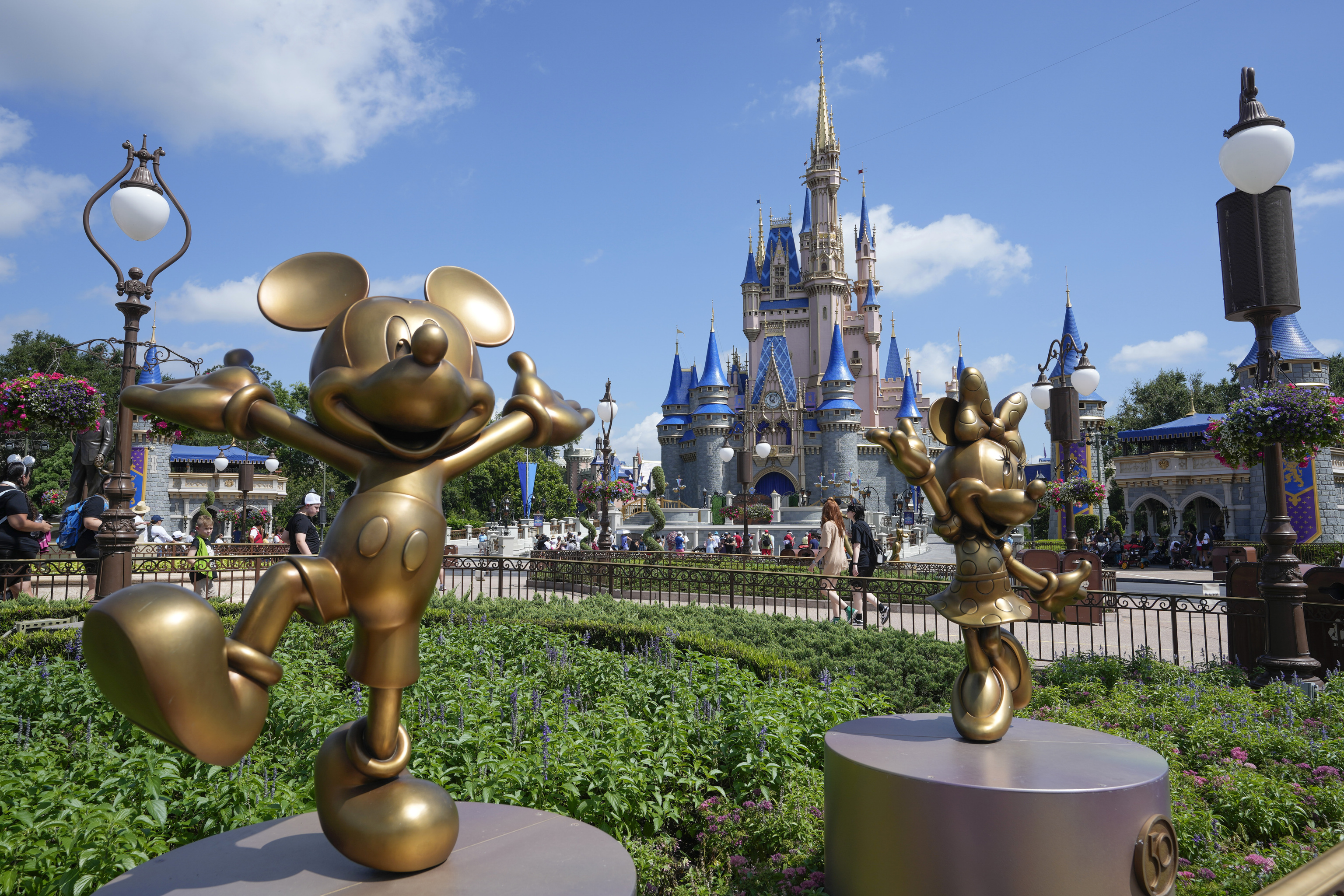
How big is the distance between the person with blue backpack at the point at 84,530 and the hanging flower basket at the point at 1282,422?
13839 mm

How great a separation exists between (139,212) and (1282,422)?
11384 millimetres

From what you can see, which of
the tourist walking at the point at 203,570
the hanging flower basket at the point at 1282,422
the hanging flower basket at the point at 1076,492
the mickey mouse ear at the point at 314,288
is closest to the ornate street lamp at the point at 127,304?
the tourist walking at the point at 203,570

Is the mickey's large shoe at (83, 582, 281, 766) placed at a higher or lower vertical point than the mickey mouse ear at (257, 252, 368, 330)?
lower

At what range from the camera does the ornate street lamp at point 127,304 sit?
22.8 feet

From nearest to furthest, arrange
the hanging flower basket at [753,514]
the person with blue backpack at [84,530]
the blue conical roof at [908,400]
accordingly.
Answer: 1. the person with blue backpack at [84,530]
2. the hanging flower basket at [753,514]
3. the blue conical roof at [908,400]

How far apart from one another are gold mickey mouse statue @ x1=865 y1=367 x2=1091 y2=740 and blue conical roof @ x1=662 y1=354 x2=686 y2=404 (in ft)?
191

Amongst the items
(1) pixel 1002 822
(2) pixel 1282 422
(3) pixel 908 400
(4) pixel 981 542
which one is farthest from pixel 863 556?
(3) pixel 908 400

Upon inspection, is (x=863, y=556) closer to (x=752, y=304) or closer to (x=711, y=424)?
(x=711, y=424)

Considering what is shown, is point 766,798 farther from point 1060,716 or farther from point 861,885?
point 1060,716

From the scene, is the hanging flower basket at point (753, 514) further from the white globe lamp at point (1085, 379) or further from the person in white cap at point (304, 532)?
the person in white cap at point (304, 532)

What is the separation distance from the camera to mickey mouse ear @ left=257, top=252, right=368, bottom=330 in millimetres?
2145

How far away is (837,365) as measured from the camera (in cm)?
5656

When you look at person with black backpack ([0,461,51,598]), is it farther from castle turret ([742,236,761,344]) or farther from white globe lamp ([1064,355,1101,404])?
castle turret ([742,236,761,344])

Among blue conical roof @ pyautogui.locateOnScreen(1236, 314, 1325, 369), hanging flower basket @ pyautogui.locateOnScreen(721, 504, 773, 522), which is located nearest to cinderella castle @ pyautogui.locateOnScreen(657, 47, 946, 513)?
hanging flower basket @ pyautogui.locateOnScreen(721, 504, 773, 522)
